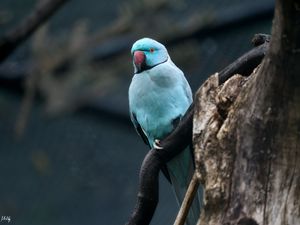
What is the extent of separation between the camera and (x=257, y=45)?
62.9 inches

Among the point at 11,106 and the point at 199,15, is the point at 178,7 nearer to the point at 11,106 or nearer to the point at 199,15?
the point at 199,15

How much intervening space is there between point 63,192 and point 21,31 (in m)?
0.90

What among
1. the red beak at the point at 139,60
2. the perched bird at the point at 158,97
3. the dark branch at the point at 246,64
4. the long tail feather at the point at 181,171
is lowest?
the long tail feather at the point at 181,171

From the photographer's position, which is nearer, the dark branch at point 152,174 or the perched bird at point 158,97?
the dark branch at point 152,174

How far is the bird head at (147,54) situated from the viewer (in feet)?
7.41

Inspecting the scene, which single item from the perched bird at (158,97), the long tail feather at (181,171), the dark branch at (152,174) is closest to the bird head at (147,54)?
the perched bird at (158,97)

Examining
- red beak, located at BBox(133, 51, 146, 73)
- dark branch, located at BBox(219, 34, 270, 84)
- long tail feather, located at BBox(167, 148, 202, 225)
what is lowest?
long tail feather, located at BBox(167, 148, 202, 225)

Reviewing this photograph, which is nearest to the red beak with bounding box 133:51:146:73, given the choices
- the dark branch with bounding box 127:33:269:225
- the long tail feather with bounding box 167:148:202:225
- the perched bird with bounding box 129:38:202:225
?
the perched bird with bounding box 129:38:202:225

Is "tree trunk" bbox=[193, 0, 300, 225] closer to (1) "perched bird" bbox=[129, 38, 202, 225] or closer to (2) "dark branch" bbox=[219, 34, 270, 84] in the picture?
(2) "dark branch" bbox=[219, 34, 270, 84]

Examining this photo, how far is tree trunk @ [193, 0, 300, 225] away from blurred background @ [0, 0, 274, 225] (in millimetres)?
1375

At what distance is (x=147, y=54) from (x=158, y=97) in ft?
0.43

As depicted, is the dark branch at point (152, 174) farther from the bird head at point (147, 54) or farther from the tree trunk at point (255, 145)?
the bird head at point (147, 54)

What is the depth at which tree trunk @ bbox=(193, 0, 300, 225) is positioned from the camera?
1.31 m

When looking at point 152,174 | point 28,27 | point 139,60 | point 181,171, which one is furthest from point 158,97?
point 152,174
